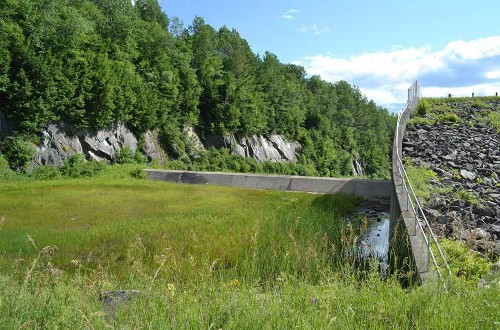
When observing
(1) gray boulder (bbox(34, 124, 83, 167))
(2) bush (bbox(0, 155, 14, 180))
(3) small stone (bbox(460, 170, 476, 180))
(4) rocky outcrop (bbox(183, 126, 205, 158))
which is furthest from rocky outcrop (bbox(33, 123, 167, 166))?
(3) small stone (bbox(460, 170, 476, 180))

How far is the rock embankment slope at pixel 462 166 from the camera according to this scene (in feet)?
37.1

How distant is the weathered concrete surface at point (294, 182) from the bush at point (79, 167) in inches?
395

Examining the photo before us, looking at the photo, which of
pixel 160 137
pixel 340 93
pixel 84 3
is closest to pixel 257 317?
pixel 160 137

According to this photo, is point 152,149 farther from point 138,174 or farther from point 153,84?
point 138,174

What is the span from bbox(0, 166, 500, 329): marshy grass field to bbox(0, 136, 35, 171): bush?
10.4 m

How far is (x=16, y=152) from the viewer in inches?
1511

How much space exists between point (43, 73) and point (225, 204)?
1067 inches

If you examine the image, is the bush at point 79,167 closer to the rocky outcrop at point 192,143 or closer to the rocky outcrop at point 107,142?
the rocky outcrop at point 107,142

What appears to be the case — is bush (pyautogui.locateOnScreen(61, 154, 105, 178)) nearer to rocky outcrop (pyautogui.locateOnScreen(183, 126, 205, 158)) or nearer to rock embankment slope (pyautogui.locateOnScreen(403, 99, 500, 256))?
rocky outcrop (pyautogui.locateOnScreen(183, 126, 205, 158))

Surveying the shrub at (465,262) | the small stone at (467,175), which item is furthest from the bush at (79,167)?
the shrub at (465,262)

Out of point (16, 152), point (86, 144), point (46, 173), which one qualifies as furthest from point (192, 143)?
point (16, 152)

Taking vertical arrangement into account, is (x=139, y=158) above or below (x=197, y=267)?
above

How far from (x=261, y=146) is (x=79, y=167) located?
2099 inches

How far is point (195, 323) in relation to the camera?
17.0ft
